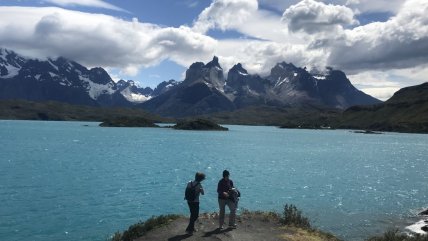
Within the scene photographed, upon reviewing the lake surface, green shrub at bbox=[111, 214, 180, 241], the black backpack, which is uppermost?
the black backpack

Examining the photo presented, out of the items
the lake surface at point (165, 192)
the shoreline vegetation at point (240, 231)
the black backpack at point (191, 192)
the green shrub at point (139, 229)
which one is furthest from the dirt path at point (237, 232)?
the lake surface at point (165, 192)

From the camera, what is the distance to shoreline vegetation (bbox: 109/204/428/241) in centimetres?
2803

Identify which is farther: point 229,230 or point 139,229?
point 229,230

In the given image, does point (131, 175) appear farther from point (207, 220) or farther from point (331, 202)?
point (207, 220)

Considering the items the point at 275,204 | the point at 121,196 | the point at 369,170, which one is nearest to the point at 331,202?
the point at 275,204

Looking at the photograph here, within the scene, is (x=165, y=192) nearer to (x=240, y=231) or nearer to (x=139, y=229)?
(x=139, y=229)

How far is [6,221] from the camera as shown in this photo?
39.2 m

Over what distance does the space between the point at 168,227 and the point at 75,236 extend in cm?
1005

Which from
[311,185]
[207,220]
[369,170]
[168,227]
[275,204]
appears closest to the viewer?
[168,227]

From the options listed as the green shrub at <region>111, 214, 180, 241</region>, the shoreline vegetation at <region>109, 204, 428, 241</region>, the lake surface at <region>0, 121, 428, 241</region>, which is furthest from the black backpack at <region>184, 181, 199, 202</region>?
the lake surface at <region>0, 121, 428, 241</region>

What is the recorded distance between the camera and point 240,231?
97.3ft

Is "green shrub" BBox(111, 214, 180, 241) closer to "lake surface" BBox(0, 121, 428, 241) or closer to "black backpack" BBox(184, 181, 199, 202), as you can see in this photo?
"black backpack" BBox(184, 181, 199, 202)

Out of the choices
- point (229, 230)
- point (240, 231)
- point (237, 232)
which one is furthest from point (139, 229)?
point (240, 231)

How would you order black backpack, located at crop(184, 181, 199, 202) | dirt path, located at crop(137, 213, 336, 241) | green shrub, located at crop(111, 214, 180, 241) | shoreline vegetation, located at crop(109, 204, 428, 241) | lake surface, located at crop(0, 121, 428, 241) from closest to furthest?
black backpack, located at crop(184, 181, 199, 202) < dirt path, located at crop(137, 213, 336, 241) < shoreline vegetation, located at crop(109, 204, 428, 241) < green shrub, located at crop(111, 214, 180, 241) < lake surface, located at crop(0, 121, 428, 241)
